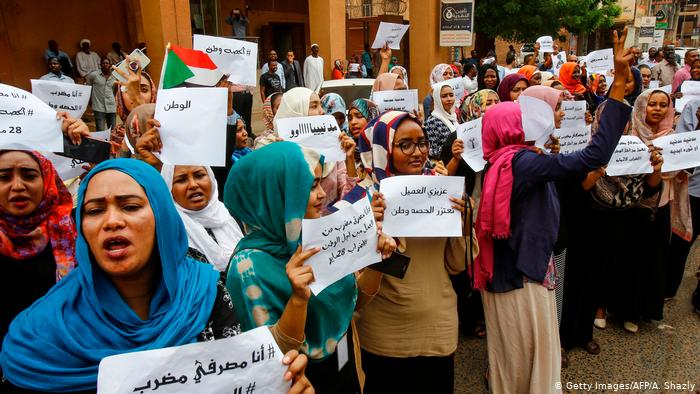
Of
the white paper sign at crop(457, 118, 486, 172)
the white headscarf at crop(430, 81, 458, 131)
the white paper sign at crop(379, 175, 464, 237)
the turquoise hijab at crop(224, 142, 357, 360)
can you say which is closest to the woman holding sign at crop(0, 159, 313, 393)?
the turquoise hijab at crop(224, 142, 357, 360)

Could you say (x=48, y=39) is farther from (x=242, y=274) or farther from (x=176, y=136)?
(x=242, y=274)

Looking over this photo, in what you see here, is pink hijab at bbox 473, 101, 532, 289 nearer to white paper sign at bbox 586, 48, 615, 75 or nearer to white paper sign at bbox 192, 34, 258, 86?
white paper sign at bbox 192, 34, 258, 86

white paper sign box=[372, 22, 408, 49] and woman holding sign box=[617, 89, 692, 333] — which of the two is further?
white paper sign box=[372, 22, 408, 49]

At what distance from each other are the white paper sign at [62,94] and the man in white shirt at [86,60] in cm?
840

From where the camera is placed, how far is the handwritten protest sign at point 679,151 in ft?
11.5

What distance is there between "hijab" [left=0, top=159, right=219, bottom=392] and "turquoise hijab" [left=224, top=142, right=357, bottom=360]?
149 millimetres

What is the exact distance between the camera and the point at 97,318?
58.7 inches

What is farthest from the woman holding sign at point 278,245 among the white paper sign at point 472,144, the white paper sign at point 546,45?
the white paper sign at point 546,45

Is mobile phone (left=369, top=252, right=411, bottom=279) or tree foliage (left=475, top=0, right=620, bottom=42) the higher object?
tree foliage (left=475, top=0, right=620, bottom=42)

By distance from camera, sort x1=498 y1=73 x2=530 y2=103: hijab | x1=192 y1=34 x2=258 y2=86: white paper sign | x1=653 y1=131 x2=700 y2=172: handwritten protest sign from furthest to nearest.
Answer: x1=498 y1=73 x2=530 y2=103: hijab
x1=192 y1=34 x2=258 y2=86: white paper sign
x1=653 y1=131 x2=700 y2=172: handwritten protest sign

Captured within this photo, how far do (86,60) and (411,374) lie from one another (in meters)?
11.5

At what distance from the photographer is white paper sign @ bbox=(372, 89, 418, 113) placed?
5.03 metres

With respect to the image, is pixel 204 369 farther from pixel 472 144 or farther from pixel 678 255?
pixel 678 255

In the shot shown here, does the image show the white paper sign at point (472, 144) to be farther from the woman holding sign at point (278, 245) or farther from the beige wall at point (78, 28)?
the beige wall at point (78, 28)
